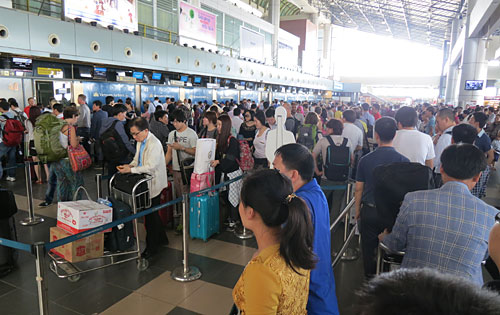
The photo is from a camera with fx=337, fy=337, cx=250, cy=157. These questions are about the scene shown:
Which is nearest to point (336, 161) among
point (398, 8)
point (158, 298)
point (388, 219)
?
point (388, 219)

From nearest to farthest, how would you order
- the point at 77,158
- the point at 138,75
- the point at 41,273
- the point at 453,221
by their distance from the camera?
the point at 453,221 < the point at 41,273 < the point at 77,158 < the point at 138,75

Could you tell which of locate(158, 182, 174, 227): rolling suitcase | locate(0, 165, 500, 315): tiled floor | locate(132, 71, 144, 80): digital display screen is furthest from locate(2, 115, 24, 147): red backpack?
locate(132, 71, 144, 80): digital display screen

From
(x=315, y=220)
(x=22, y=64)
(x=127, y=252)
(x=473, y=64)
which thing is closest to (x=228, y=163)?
(x=127, y=252)

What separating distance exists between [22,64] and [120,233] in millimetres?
8602

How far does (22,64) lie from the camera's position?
32.4ft

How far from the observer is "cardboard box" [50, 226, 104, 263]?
3.56 metres

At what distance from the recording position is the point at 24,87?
1014 centimetres

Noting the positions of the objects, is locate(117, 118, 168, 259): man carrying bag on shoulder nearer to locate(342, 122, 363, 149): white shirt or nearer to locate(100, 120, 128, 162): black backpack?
locate(100, 120, 128, 162): black backpack

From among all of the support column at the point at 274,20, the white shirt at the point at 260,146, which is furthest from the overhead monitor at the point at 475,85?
the white shirt at the point at 260,146

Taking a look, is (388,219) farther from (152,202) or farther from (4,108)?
(4,108)

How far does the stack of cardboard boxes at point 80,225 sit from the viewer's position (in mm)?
3496

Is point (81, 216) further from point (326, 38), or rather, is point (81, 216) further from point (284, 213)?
point (326, 38)

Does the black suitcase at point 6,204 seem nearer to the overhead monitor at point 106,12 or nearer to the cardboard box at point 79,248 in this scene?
the cardboard box at point 79,248

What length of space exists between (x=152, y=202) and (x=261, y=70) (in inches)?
819
